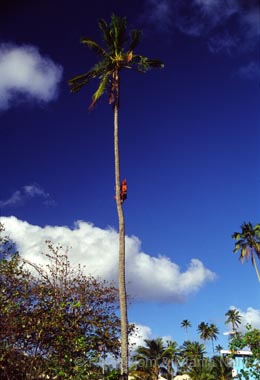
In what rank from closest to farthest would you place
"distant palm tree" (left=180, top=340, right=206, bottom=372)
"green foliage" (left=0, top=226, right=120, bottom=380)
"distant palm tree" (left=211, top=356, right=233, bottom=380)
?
"green foliage" (left=0, top=226, right=120, bottom=380) → "distant palm tree" (left=211, top=356, right=233, bottom=380) → "distant palm tree" (left=180, top=340, right=206, bottom=372)

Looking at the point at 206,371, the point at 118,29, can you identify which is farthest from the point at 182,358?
the point at 118,29

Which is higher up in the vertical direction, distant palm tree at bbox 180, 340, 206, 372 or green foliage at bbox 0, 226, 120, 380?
distant palm tree at bbox 180, 340, 206, 372

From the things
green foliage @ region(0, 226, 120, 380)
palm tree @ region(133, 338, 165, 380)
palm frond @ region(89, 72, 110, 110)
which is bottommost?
green foliage @ region(0, 226, 120, 380)

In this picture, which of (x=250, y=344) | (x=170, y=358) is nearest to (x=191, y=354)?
(x=170, y=358)

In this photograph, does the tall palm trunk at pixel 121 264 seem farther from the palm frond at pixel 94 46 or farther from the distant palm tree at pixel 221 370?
the distant palm tree at pixel 221 370

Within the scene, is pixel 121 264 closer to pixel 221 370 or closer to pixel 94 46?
pixel 94 46

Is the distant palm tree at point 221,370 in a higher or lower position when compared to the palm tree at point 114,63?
lower

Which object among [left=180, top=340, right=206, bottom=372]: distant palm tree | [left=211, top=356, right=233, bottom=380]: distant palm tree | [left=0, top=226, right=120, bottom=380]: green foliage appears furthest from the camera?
[left=180, top=340, right=206, bottom=372]: distant palm tree

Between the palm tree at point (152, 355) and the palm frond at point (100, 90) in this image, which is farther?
the palm tree at point (152, 355)

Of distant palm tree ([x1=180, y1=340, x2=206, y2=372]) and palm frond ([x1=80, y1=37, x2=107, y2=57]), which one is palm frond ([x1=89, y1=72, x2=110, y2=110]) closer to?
palm frond ([x1=80, y1=37, x2=107, y2=57])

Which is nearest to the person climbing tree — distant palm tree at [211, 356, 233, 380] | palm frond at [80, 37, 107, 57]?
palm frond at [80, 37, 107, 57]

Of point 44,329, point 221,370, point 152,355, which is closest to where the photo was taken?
point 44,329

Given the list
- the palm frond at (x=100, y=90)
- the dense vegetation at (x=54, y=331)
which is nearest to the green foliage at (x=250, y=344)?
the dense vegetation at (x=54, y=331)

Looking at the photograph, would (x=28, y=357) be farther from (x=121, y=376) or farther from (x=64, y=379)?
(x=121, y=376)
